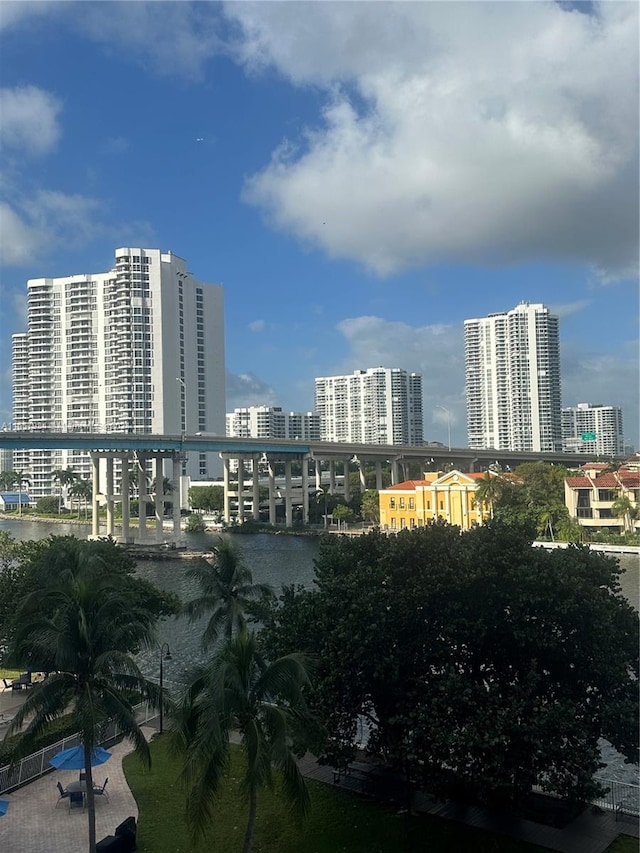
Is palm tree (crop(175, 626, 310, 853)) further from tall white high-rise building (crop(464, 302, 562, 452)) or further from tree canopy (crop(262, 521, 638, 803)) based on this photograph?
tall white high-rise building (crop(464, 302, 562, 452))

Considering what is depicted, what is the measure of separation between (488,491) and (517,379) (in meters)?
98.6

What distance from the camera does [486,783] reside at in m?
12.4

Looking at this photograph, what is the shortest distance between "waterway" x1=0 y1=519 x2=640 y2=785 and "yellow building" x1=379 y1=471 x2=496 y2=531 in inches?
330

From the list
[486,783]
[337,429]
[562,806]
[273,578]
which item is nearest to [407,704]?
[486,783]

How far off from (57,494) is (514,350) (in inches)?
3719

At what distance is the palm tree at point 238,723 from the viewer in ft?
34.4

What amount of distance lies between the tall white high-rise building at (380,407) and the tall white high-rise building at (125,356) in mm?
48968

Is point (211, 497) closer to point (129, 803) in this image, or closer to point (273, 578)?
point (273, 578)

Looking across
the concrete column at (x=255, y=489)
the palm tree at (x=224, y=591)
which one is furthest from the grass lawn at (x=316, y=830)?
the concrete column at (x=255, y=489)

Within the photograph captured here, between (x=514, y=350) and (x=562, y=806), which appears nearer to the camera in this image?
(x=562, y=806)

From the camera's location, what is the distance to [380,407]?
171375mm

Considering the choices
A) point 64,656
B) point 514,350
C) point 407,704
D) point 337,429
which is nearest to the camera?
point 64,656

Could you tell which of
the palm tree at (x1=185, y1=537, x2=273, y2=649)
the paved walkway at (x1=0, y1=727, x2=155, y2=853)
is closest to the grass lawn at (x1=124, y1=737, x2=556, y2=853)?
the paved walkway at (x1=0, y1=727, x2=155, y2=853)

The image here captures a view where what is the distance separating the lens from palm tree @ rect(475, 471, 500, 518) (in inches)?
2392
